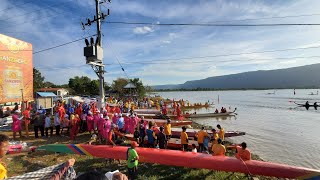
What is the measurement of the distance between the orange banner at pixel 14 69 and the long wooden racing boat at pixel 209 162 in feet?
34.6

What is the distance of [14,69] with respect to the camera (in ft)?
57.6

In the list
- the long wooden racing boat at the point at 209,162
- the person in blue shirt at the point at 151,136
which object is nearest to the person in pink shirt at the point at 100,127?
the long wooden racing boat at the point at 209,162

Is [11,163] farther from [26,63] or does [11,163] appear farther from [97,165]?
[26,63]

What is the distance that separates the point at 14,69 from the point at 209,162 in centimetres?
1610

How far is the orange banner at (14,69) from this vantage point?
16461 mm

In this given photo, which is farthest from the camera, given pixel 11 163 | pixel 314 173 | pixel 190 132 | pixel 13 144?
pixel 190 132

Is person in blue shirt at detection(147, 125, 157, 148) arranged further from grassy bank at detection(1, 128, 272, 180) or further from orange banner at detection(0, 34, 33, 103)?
orange banner at detection(0, 34, 33, 103)

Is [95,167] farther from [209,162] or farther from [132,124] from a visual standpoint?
[132,124]

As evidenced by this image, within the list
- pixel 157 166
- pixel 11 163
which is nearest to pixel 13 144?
pixel 11 163

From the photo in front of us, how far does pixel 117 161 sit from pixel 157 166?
5.85ft

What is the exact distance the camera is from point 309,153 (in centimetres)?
1566

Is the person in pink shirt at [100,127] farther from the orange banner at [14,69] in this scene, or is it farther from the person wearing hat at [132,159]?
the orange banner at [14,69]

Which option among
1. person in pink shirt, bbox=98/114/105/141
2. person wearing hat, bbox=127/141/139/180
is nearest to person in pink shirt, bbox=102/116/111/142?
person in pink shirt, bbox=98/114/105/141

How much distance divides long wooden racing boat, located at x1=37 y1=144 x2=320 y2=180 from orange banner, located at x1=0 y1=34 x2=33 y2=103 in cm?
1056
